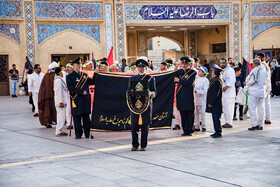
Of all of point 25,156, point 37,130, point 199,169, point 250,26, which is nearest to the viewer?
point 199,169

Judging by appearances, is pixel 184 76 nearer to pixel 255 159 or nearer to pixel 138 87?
pixel 138 87

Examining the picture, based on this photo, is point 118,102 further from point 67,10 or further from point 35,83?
point 67,10

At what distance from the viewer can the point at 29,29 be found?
2225 centimetres

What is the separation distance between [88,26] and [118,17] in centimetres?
157

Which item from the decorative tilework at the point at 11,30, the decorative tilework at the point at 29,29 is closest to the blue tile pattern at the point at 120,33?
the decorative tilework at the point at 29,29

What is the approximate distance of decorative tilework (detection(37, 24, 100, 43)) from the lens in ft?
74.1

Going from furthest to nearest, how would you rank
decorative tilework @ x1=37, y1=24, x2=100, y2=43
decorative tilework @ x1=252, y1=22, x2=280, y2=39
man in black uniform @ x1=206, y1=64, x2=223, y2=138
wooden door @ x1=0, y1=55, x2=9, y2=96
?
decorative tilework @ x1=252, y1=22, x2=280, y2=39 → decorative tilework @ x1=37, y1=24, x2=100, y2=43 → wooden door @ x1=0, y1=55, x2=9, y2=96 → man in black uniform @ x1=206, y1=64, x2=223, y2=138

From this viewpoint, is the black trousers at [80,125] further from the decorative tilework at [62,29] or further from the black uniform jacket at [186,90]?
the decorative tilework at [62,29]

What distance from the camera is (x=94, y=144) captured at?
848cm

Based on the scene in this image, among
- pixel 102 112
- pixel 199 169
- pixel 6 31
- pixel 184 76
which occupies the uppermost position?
pixel 6 31

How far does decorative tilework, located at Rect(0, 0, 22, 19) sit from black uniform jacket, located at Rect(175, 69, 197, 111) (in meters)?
14.5

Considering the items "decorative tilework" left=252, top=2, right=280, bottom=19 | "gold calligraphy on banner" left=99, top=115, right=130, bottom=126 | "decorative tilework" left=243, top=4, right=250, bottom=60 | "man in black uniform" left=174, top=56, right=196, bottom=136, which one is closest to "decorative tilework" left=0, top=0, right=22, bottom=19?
"decorative tilework" left=243, top=4, right=250, bottom=60

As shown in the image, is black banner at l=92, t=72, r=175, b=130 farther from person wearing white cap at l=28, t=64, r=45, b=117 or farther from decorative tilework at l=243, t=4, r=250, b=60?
decorative tilework at l=243, t=4, r=250, b=60

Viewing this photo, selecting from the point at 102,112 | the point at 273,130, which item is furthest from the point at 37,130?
the point at 273,130
